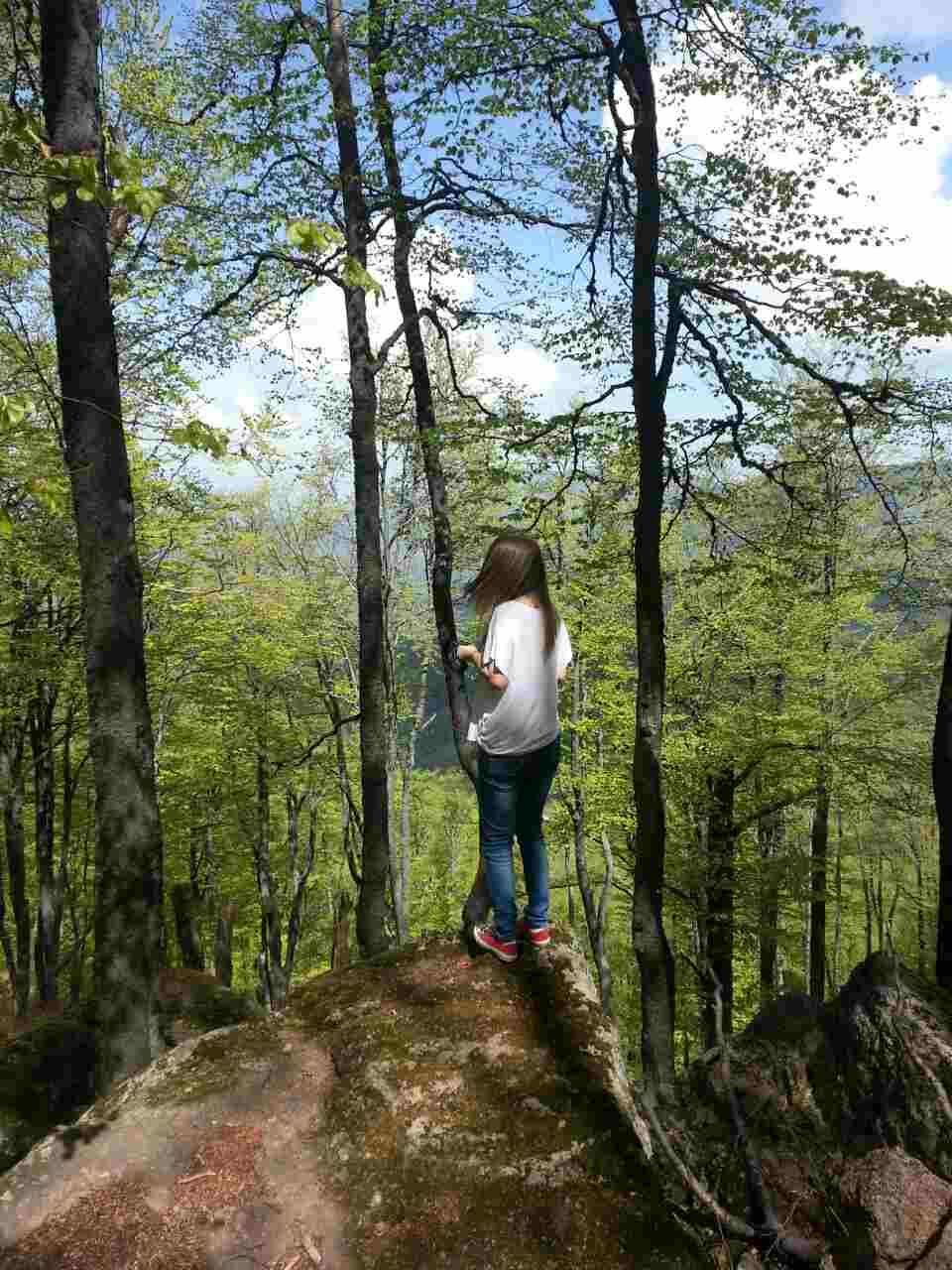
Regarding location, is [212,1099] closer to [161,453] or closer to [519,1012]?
[519,1012]

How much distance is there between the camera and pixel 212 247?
834 centimetres

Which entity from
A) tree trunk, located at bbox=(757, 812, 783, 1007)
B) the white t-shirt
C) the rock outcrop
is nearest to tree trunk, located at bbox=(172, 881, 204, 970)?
tree trunk, located at bbox=(757, 812, 783, 1007)

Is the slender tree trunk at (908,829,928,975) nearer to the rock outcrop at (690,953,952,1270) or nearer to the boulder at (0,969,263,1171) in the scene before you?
the rock outcrop at (690,953,952,1270)

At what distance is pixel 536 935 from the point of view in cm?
390

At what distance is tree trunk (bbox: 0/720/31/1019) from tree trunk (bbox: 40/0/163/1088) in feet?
33.6

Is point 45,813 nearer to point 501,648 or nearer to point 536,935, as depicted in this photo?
point 536,935

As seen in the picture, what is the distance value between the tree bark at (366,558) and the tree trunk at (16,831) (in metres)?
7.84

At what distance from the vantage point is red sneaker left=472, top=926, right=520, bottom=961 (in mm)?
3748

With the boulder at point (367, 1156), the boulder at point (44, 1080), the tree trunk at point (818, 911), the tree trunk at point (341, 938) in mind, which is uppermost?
the boulder at point (367, 1156)

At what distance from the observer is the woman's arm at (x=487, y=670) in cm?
340

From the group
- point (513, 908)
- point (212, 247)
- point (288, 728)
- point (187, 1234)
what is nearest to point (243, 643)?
point (288, 728)

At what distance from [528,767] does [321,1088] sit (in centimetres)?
163

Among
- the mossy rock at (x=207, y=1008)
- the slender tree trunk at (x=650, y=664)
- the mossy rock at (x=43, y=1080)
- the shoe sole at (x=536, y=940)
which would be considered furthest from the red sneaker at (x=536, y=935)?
the mossy rock at (x=207, y=1008)

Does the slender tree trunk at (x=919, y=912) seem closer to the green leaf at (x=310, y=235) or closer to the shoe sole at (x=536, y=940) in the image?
the shoe sole at (x=536, y=940)
